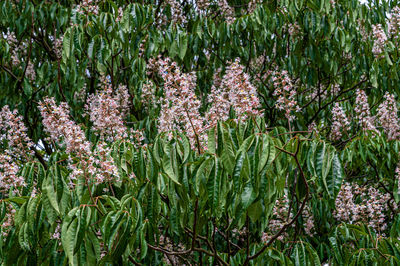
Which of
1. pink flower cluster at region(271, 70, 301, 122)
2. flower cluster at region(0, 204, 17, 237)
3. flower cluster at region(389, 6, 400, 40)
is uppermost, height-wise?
flower cluster at region(389, 6, 400, 40)

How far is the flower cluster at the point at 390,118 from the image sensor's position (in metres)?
3.64

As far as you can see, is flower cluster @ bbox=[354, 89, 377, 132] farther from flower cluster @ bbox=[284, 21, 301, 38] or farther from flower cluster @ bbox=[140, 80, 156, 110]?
flower cluster @ bbox=[140, 80, 156, 110]

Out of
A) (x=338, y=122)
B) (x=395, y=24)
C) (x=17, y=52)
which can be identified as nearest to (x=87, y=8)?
(x=17, y=52)

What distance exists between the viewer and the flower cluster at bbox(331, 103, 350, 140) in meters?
3.81

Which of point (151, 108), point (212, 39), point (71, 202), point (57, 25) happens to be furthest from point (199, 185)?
point (57, 25)

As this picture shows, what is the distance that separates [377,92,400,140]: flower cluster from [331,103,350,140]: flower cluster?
277 millimetres

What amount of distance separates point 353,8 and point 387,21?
41.0 inches

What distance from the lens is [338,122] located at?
3887mm

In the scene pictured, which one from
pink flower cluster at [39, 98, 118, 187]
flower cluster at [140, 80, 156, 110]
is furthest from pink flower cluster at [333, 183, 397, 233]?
pink flower cluster at [39, 98, 118, 187]

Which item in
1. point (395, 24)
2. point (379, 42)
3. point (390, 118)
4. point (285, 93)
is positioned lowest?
point (285, 93)

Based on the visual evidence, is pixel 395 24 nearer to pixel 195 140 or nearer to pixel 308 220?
pixel 308 220

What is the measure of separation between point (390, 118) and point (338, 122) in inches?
15.6

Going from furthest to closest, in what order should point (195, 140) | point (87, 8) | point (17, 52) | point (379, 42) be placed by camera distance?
point (17, 52) → point (379, 42) → point (87, 8) → point (195, 140)

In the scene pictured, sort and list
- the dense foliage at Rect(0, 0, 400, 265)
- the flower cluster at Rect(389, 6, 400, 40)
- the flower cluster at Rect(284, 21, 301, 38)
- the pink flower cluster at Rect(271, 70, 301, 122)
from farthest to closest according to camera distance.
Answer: the flower cluster at Rect(389, 6, 400, 40) < the flower cluster at Rect(284, 21, 301, 38) < the pink flower cluster at Rect(271, 70, 301, 122) < the dense foliage at Rect(0, 0, 400, 265)
